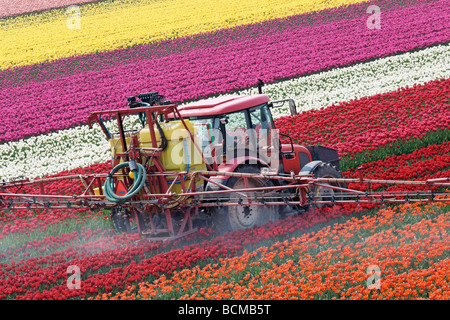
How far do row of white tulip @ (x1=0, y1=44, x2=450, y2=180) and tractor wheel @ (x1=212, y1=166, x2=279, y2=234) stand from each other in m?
7.35

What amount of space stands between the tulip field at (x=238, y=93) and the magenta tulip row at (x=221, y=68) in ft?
0.30

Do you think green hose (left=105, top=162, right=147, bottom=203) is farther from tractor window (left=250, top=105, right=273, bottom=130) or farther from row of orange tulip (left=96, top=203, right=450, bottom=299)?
tractor window (left=250, top=105, right=273, bottom=130)

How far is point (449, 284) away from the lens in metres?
6.12

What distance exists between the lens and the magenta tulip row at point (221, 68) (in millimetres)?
20844

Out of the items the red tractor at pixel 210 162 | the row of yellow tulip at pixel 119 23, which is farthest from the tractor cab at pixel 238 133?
the row of yellow tulip at pixel 119 23

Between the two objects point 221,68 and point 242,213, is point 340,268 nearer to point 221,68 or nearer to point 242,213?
point 242,213

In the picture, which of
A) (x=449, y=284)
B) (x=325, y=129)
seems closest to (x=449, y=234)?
(x=449, y=284)

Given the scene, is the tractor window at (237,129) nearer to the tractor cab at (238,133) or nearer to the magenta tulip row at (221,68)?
the tractor cab at (238,133)

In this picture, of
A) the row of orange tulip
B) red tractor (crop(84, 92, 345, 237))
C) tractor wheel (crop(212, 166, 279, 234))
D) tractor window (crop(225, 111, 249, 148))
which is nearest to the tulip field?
the row of orange tulip

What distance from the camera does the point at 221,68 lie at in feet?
77.8

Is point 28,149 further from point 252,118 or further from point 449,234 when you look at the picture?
point 449,234

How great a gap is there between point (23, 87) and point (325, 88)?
13167 millimetres

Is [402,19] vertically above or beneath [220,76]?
above

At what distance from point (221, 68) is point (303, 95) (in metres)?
5.36
